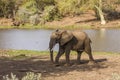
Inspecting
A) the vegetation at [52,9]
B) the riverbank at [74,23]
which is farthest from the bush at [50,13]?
the riverbank at [74,23]

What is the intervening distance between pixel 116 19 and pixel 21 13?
13410mm

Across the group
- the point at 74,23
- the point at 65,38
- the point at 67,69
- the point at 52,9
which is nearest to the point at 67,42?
the point at 65,38

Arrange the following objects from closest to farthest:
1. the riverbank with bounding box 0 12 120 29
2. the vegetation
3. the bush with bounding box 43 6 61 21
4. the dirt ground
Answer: the dirt ground < the riverbank with bounding box 0 12 120 29 < the vegetation < the bush with bounding box 43 6 61 21

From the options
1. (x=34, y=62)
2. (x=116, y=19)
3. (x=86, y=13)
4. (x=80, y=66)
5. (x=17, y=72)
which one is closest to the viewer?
(x=17, y=72)

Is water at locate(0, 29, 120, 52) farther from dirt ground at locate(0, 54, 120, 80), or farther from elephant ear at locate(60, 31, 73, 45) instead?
elephant ear at locate(60, 31, 73, 45)

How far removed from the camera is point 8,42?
31047 mm

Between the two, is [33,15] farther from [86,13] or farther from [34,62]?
[34,62]

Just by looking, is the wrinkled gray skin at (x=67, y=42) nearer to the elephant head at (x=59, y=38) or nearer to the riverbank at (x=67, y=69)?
the elephant head at (x=59, y=38)

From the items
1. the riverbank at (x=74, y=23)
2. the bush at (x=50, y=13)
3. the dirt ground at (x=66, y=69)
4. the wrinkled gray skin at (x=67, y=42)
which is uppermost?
the wrinkled gray skin at (x=67, y=42)

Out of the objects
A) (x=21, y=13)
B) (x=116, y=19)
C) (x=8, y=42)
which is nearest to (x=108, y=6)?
(x=116, y=19)

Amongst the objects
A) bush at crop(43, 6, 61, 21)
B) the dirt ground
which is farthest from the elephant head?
bush at crop(43, 6, 61, 21)

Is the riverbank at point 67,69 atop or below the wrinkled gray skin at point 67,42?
below

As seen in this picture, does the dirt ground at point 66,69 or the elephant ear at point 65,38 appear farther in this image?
the elephant ear at point 65,38

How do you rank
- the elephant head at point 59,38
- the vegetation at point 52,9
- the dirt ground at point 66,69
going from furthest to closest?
the vegetation at point 52,9
the elephant head at point 59,38
the dirt ground at point 66,69
